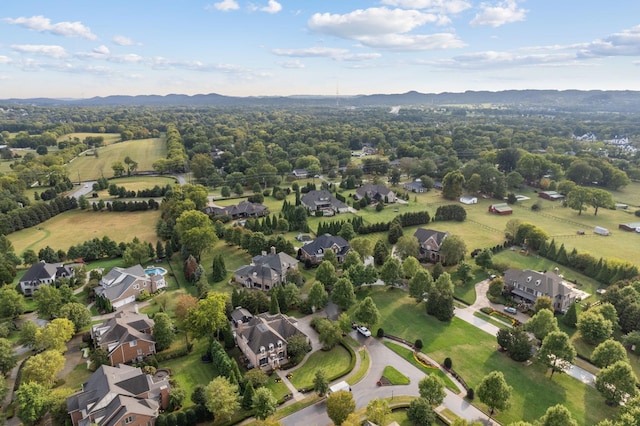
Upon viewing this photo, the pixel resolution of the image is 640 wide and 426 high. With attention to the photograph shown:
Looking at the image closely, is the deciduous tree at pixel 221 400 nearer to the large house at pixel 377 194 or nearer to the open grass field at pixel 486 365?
the open grass field at pixel 486 365

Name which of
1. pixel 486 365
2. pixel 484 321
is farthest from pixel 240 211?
pixel 486 365

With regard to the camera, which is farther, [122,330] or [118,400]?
[122,330]

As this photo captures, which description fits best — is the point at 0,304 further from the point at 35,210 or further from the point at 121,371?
the point at 35,210

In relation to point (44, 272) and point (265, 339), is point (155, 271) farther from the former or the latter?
point (265, 339)

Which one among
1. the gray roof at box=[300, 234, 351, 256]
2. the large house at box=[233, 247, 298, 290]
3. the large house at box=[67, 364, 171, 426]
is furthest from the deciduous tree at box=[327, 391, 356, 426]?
the gray roof at box=[300, 234, 351, 256]

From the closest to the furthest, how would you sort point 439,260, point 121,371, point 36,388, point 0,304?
point 36,388
point 121,371
point 0,304
point 439,260

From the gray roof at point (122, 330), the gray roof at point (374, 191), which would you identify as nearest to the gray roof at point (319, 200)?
the gray roof at point (374, 191)

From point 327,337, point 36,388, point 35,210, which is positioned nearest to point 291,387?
point 327,337
